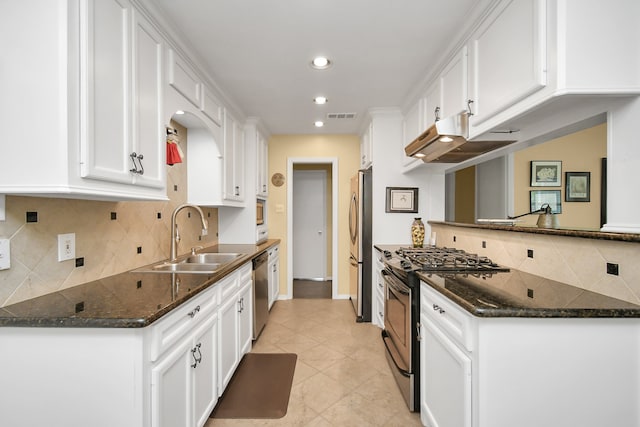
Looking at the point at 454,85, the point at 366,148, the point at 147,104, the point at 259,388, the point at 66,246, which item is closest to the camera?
the point at 66,246

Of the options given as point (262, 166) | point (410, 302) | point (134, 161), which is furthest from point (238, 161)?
point (410, 302)

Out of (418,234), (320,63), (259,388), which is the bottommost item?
(259,388)

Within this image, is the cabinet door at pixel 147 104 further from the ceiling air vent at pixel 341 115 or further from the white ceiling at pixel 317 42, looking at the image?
the ceiling air vent at pixel 341 115

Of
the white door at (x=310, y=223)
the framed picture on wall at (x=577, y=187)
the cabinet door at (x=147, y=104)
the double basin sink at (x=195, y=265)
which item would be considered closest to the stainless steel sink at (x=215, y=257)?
the double basin sink at (x=195, y=265)

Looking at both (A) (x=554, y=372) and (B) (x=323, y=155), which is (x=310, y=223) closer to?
(B) (x=323, y=155)

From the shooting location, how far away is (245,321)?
8.59 feet

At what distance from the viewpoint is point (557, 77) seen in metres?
1.18

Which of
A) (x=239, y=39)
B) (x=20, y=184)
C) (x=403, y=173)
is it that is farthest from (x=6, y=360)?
(x=403, y=173)

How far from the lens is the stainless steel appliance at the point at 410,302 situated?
1.90 meters

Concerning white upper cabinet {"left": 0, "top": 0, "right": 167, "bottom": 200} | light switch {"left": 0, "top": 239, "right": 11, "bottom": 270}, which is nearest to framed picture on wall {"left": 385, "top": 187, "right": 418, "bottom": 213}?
white upper cabinet {"left": 0, "top": 0, "right": 167, "bottom": 200}

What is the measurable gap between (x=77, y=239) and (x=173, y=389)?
92cm

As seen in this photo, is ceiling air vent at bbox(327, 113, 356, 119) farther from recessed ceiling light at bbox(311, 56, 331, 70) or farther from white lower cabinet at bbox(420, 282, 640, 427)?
white lower cabinet at bbox(420, 282, 640, 427)

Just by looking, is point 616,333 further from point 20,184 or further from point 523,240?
point 20,184

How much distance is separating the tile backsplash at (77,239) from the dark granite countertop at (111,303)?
0.23ft
